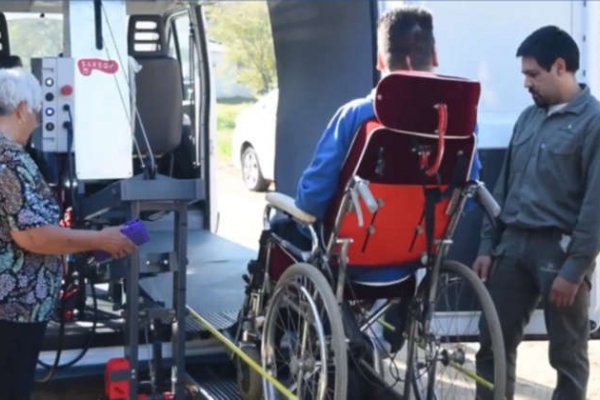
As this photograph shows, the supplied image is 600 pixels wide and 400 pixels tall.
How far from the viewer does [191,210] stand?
24.9 feet

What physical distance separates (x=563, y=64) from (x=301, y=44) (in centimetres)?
209

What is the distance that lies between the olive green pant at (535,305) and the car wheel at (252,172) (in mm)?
8413

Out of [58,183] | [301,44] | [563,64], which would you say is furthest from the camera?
[301,44]

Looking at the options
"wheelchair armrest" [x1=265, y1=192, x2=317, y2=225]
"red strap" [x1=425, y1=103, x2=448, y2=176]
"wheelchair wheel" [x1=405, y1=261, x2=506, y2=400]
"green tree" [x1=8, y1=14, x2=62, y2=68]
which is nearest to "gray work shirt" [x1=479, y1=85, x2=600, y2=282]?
"wheelchair wheel" [x1=405, y1=261, x2=506, y2=400]

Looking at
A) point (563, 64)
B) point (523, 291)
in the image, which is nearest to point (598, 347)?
point (523, 291)

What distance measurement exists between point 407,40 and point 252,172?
901 centimetres

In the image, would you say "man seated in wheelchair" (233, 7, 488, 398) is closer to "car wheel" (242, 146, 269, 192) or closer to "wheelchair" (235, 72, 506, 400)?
"wheelchair" (235, 72, 506, 400)

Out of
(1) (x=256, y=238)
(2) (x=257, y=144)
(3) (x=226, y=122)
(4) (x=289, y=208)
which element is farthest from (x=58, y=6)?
(3) (x=226, y=122)

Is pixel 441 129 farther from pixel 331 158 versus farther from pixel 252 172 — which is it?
pixel 252 172

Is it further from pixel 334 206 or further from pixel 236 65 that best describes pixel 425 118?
pixel 236 65

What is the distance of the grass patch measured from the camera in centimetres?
1759

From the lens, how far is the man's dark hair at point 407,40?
12.8 feet

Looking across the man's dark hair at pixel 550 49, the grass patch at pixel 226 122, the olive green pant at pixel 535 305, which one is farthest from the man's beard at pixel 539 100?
the grass patch at pixel 226 122

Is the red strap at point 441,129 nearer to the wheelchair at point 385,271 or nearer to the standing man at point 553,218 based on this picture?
the wheelchair at point 385,271
